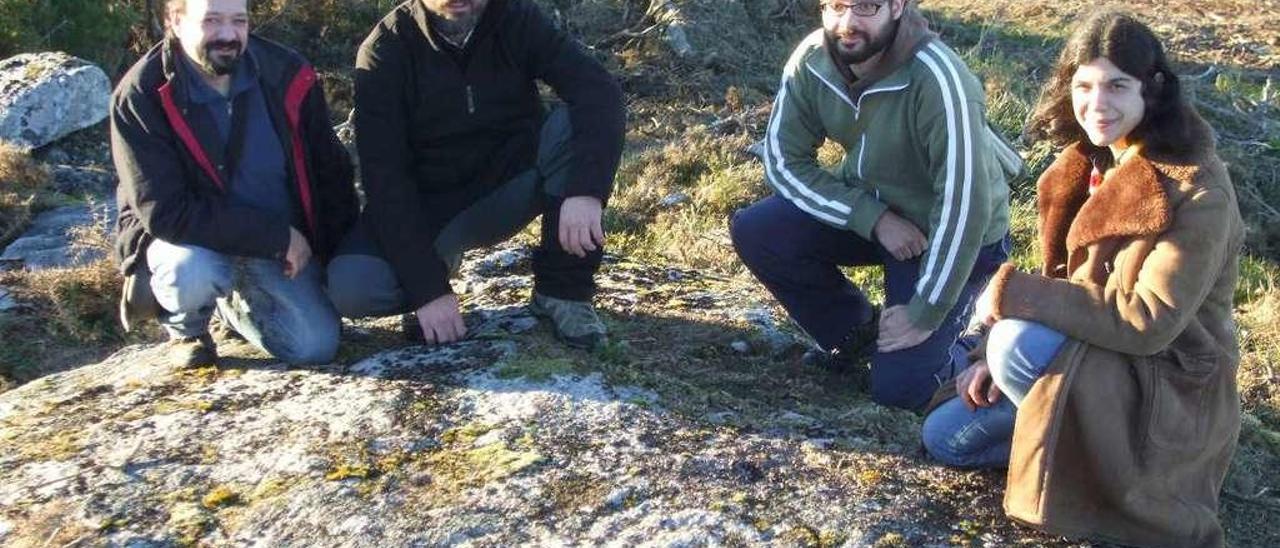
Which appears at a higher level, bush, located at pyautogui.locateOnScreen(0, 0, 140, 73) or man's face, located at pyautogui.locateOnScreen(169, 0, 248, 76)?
bush, located at pyautogui.locateOnScreen(0, 0, 140, 73)

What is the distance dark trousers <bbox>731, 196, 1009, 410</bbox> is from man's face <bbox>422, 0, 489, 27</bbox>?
50.1 inches

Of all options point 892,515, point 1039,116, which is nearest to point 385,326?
point 892,515

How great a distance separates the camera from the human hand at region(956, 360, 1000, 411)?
3.36m

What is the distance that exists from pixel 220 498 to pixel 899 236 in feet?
7.51

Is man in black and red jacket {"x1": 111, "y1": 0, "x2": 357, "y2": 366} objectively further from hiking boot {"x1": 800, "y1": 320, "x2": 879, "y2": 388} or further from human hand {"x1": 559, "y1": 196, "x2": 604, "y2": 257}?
hiking boot {"x1": 800, "y1": 320, "x2": 879, "y2": 388}

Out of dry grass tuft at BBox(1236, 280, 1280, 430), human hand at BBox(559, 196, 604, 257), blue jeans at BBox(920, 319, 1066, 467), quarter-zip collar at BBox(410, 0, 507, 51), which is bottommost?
dry grass tuft at BBox(1236, 280, 1280, 430)

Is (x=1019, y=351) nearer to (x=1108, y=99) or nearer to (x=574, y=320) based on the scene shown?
(x=1108, y=99)

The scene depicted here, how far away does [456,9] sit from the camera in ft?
13.3

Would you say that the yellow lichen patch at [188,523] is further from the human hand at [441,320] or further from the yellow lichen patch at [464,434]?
the human hand at [441,320]

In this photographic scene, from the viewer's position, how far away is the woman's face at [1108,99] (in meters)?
3.04

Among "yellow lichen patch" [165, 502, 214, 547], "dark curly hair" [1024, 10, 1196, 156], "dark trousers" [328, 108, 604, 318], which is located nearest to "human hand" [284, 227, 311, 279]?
"dark trousers" [328, 108, 604, 318]

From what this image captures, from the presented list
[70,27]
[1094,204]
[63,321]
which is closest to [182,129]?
[63,321]

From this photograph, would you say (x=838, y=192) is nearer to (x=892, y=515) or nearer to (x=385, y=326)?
(x=892, y=515)

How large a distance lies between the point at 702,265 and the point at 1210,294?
3.04 meters
